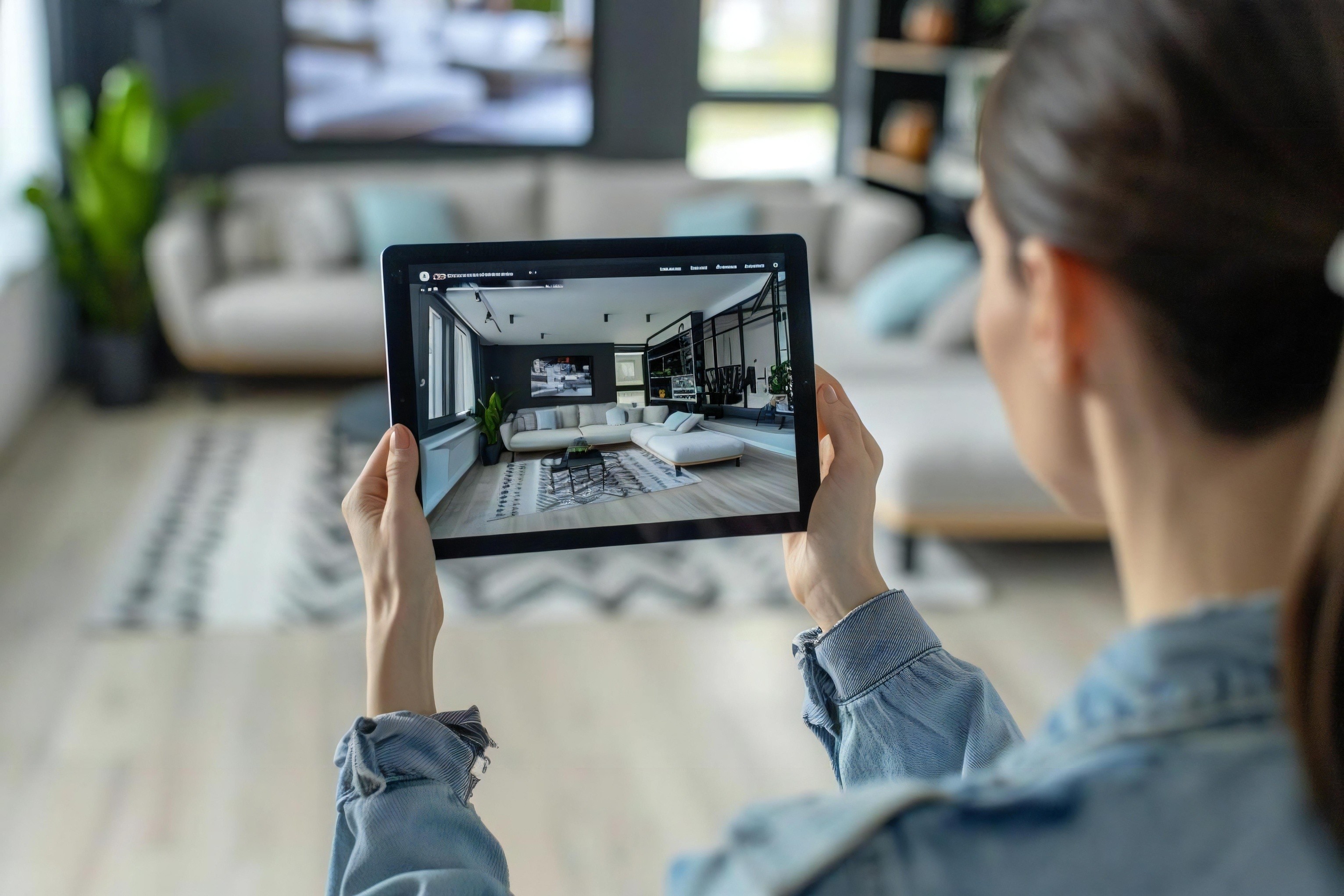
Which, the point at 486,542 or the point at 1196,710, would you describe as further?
the point at 486,542

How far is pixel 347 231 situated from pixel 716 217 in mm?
1373

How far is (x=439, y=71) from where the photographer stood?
4633mm

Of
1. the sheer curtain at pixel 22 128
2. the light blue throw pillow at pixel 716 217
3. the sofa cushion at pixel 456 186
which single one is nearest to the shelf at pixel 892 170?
the light blue throw pillow at pixel 716 217

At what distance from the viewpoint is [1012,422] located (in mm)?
568

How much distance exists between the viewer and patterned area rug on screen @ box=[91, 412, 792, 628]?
98.0 inches

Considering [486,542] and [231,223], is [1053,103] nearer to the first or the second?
[486,542]

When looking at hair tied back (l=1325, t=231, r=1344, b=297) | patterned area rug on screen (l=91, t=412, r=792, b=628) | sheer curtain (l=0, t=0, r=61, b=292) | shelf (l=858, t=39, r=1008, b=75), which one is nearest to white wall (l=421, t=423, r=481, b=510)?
hair tied back (l=1325, t=231, r=1344, b=297)

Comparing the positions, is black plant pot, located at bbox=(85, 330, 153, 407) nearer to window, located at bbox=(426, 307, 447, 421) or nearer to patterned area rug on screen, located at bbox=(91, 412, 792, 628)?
patterned area rug on screen, located at bbox=(91, 412, 792, 628)

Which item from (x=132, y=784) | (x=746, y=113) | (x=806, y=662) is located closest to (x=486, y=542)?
(x=806, y=662)

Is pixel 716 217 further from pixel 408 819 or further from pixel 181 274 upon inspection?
pixel 408 819

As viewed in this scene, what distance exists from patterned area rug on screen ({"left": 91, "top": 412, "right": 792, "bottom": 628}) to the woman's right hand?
1385mm

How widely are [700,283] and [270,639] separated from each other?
180 cm

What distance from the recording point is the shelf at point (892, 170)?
178 inches

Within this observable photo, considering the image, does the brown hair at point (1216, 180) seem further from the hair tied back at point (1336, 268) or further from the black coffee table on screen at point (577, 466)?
the black coffee table on screen at point (577, 466)
